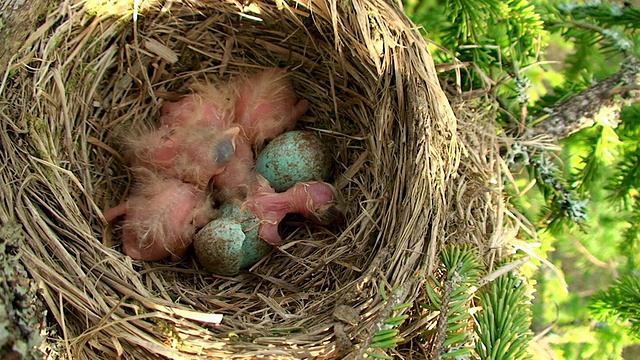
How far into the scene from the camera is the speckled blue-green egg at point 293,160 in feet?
5.53

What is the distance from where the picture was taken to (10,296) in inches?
41.8

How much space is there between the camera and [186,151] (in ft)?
5.46

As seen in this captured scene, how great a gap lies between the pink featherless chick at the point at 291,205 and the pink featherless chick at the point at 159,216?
15cm

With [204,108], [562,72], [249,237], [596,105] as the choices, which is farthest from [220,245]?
[562,72]

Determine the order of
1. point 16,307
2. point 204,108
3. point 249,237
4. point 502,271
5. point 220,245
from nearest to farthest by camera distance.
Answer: point 16,307 → point 502,271 → point 220,245 → point 249,237 → point 204,108

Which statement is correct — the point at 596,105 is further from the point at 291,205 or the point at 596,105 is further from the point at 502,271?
the point at 291,205

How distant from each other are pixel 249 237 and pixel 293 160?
0.83 feet

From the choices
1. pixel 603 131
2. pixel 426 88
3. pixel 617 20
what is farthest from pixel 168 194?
pixel 617 20

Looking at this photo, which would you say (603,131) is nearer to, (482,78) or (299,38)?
(482,78)

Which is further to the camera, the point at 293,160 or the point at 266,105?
the point at 266,105

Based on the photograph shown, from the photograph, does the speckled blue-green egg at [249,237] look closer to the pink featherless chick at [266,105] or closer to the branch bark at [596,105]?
the pink featherless chick at [266,105]

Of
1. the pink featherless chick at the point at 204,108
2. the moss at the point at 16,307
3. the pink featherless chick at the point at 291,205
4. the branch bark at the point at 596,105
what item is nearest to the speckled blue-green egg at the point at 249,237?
the pink featherless chick at the point at 291,205

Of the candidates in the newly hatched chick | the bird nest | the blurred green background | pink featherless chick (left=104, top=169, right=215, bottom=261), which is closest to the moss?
the bird nest

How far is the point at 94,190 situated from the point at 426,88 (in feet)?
3.03
